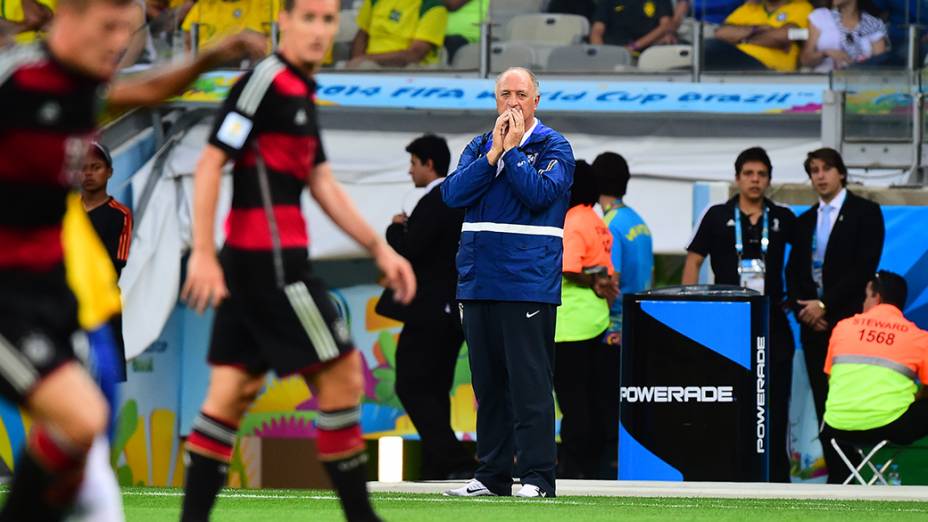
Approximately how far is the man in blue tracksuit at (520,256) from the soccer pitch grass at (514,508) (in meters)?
0.37

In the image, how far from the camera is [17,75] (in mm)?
4207

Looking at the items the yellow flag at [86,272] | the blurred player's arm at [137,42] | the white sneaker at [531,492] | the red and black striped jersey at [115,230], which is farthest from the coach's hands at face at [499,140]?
the yellow flag at [86,272]

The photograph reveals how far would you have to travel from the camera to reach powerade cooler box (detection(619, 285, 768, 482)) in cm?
998

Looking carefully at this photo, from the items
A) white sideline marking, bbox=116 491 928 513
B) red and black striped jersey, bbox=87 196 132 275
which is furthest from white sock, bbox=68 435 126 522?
red and black striped jersey, bbox=87 196 132 275

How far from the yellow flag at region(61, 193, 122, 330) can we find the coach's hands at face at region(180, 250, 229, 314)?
1.00 feet

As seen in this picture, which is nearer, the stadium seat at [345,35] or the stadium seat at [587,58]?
the stadium seat at [587,58]

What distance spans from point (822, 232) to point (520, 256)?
3.07 metres

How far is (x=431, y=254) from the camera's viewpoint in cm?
1030

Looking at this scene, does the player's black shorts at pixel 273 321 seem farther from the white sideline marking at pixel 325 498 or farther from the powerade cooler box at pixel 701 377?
the powerade cooler box at pixel 701 377

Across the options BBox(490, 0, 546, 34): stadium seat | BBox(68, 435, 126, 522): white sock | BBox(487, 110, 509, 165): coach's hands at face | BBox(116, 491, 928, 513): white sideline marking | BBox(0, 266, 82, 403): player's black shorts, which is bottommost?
BBox(116, 491, 928, 513): white sideline marking

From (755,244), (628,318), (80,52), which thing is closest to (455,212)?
(628,318)

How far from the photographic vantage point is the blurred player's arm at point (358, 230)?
17.7ft

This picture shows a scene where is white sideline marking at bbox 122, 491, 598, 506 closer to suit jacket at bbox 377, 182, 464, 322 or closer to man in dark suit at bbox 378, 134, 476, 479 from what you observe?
man in dark suit at bbox 378, 134, 476, 479

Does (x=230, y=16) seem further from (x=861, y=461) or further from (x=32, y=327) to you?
(x=32, y=327)
